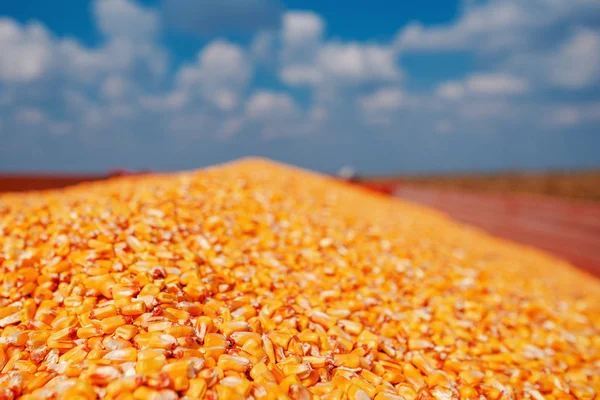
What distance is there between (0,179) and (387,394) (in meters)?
6.49

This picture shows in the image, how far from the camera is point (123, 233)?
8.09ft

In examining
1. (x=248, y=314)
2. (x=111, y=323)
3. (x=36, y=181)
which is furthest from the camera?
(x=36, y=181)

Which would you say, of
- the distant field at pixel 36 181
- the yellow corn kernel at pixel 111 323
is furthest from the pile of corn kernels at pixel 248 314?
the distant field at pixel 36 181

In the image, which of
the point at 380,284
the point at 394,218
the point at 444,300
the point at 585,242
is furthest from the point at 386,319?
the point at 585,242

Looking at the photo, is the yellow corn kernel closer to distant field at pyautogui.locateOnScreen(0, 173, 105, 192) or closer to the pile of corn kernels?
the pile of corn kernels

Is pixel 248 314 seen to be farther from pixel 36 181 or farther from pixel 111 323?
pixel 36 181

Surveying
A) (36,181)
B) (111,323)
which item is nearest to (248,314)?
(111,323)

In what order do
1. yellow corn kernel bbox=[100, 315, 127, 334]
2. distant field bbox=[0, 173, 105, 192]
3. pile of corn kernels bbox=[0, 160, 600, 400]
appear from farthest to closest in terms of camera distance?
distant field bbox=[0, 173, 105, 192], yellow corn kernel bbox=[100, 315, 127, 334], pile of corn kernels bbox=[0, 160, 600, 400]

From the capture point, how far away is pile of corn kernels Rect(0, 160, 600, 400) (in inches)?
63.6

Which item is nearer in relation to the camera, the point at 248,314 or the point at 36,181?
the point at 248,314

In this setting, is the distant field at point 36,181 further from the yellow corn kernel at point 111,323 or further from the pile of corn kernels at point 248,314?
the yellow corn kernel at point 111,323

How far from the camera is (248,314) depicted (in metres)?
2.03

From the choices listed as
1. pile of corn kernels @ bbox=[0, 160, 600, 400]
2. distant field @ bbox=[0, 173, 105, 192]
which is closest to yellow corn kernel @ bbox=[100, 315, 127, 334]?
pile of corn kernels @ bbox=[0, 160, 600, 400]

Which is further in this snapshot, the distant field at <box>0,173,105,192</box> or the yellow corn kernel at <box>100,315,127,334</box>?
the distant field at <box>0,173,105,192</box>
